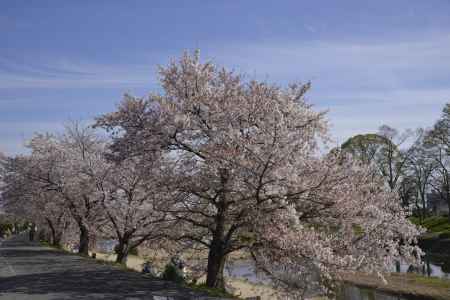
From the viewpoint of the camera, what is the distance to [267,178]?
12008 mm

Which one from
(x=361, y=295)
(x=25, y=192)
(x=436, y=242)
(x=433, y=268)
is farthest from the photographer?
(x=436, y=242)

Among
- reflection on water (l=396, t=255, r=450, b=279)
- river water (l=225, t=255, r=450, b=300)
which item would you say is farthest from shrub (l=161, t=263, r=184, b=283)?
reflection on water (l=396, t=255, r=450, b=279)

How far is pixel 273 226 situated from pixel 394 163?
40.6m

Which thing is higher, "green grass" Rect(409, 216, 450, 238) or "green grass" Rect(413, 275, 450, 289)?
"green grass" Rect(409, 216, 450, 238)

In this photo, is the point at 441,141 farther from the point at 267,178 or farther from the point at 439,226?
the point at 267,178

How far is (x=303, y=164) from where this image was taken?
12117 millimetres

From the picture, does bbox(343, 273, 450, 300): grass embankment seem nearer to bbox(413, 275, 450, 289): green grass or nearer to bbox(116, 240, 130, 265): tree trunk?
bbox(413, 275, 450, 289): green grass

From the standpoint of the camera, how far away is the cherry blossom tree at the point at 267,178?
11859 millimetres

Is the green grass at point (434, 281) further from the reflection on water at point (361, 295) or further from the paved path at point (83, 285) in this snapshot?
the paved path at point (83, 285)

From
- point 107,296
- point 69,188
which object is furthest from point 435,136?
point 107,296

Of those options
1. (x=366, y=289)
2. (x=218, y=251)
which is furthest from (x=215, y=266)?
(x=366, y=289)

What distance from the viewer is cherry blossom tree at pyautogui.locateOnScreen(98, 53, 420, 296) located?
11859 millimetres

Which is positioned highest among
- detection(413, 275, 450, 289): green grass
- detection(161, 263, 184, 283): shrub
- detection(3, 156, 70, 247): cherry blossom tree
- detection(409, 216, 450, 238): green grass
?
detection(3, 156, 70, 247): cherry blossom tree

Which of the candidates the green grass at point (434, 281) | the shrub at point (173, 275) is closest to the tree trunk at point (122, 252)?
the shrub at point (173, 275)
